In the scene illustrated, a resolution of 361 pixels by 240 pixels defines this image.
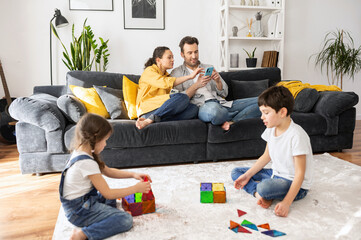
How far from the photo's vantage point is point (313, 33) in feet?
15.4

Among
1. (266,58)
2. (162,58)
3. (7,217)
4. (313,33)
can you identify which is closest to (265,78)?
(266,58)

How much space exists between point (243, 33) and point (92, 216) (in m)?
3.67

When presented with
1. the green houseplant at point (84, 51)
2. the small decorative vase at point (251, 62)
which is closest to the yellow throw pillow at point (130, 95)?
the green houseplant at point (84, 51)

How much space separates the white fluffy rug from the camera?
1411 mm

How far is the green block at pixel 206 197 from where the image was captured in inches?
67.4

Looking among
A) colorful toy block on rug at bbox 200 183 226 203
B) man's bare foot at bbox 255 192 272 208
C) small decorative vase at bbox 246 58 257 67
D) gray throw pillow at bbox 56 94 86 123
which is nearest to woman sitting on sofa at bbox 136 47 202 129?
gray throw pillow at bbox 56 94 86 123

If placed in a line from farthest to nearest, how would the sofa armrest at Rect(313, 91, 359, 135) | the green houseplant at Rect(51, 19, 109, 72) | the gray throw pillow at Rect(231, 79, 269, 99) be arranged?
the green houseplant at Rect(51, 19, 109, 72) < the gray throw pillow at Rect(231, 79, 269, 99) < the sofa armrest at Rect(313, 91, 359, 135)

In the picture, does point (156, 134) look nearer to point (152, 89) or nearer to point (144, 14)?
point (152, 89)

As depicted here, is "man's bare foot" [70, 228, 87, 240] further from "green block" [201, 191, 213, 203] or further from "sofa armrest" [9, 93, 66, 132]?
"sofa armrest" [9, 93, 66, 132]

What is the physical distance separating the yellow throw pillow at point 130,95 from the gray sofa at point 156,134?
13 cm

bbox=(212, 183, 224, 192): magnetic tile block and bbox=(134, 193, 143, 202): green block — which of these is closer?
bbox=(134, 193, 143, 202): green block

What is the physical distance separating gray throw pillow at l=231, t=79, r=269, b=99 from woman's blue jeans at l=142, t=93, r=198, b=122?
0.72 meters

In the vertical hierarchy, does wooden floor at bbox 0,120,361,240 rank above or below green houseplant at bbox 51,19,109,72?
below

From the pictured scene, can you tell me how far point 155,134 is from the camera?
251cm
